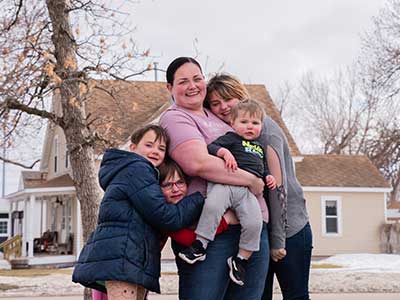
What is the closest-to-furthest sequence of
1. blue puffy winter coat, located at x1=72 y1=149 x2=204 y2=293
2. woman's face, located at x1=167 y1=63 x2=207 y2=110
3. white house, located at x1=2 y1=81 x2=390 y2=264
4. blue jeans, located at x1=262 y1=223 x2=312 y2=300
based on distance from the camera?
blue puffy winter coat, located at x1=72 y1=149 x2=204 y2=293, woman's face, located at x1=167 y1=63 x2=207 y2=110, blue jeans, located at x1=262 y1=223 x2=312 y2=300, white house, located at x1=2 y1=81 x2=390 y2=264

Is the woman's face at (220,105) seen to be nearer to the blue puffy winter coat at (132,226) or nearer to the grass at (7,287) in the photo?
the blue puffy winter coat at (132,226)

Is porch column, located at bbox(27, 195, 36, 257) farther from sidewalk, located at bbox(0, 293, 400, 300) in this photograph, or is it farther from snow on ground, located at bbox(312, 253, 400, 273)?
snow on ground, located at bbox(312, 253, 400, 273)

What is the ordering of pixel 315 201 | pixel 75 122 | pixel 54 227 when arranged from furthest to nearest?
pixel 54 227
pixel 315 201
pixel 75 122

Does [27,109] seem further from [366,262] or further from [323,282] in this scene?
[366,262]

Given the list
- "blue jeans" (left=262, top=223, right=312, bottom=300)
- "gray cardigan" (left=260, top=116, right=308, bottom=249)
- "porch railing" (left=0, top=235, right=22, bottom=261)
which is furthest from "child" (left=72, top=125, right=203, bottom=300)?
"porch railing" (left=0, top=235, right=22, bottom=261)

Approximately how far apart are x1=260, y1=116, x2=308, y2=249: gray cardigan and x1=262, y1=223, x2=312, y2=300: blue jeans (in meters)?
0.06

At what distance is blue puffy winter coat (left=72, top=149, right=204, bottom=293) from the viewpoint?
2.71m

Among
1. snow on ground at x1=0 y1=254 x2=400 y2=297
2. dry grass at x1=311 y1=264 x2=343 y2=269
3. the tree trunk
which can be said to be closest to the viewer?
the tree trunk

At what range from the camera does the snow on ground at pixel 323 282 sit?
1267cm

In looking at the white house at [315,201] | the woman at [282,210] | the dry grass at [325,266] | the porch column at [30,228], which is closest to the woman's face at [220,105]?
the woman at [282,210]

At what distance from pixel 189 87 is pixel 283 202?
0.82 m

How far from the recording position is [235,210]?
2.90 metres

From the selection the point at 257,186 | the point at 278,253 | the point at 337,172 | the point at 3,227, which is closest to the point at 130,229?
the point at 257,186

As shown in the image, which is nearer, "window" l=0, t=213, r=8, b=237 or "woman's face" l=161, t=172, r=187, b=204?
"woman's face" l=161, t=172, r=187, b=204
